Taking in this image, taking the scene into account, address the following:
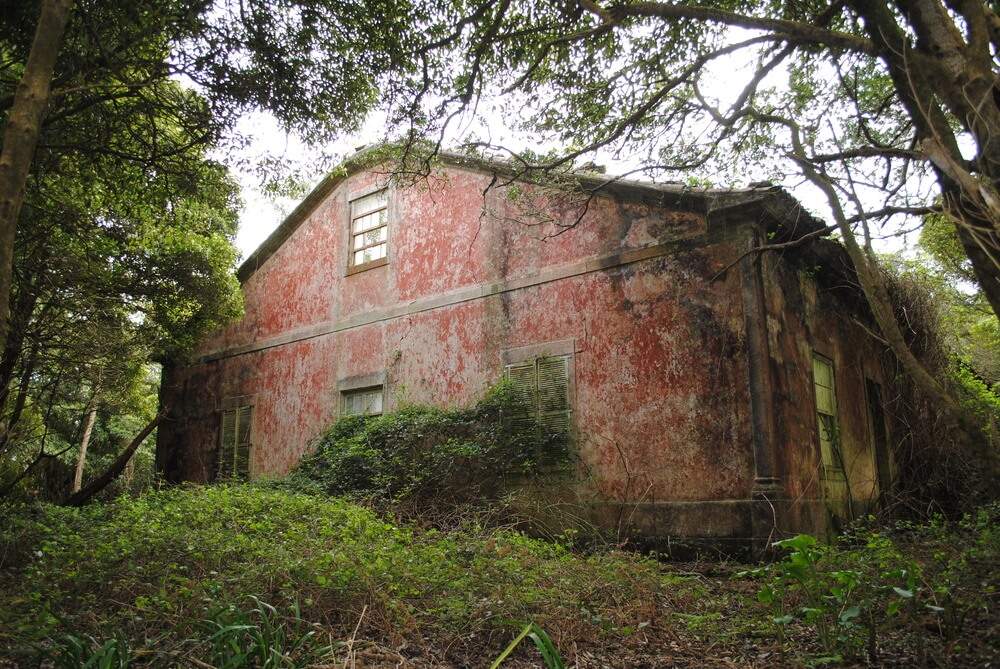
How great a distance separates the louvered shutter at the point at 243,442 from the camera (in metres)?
12.5

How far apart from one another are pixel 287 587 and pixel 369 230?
849cm

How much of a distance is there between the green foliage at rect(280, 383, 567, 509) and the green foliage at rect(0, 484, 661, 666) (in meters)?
2.19

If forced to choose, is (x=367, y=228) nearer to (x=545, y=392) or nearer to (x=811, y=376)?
(x=545, y=392)

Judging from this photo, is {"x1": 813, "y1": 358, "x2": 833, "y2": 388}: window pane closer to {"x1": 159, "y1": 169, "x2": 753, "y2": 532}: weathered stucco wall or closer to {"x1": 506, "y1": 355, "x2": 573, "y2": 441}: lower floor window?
{"x1": 159, "y1": 169, "x2": 753, "y2": 532}: weathered stucco wall

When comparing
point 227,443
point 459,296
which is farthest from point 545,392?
point 227,443

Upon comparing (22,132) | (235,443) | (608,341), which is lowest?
(235,443)

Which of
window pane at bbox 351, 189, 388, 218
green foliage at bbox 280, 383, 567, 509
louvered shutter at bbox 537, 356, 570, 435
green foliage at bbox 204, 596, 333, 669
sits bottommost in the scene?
green foliage at bbox 204, 596, 333, 669

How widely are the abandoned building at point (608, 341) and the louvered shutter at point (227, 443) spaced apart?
42mm

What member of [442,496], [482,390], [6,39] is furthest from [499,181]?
[6,39]

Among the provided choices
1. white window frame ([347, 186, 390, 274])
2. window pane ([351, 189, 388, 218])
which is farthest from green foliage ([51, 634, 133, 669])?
window pane ([351, 189, 388, 218])

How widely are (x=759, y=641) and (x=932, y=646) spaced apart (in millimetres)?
926

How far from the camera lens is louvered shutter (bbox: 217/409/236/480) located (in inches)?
501

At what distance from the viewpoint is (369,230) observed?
475 inches

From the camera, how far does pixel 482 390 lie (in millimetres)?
9672
